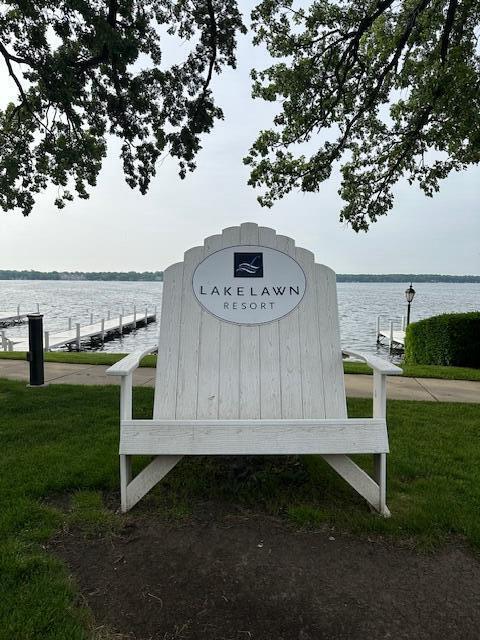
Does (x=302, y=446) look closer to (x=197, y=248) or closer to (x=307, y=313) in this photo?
(x=307, y=313)

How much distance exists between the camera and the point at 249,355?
2.53 m

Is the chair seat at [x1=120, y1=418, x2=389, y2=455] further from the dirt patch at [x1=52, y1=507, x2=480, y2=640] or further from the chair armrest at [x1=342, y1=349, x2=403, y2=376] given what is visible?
the dirt patch at [x1=52, y1=507, x2=480, y2=640]

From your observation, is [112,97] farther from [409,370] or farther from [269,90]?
[409,370]

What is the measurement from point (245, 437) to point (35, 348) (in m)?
3.81

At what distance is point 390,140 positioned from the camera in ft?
23.2

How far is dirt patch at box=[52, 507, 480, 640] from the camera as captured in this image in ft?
4.60

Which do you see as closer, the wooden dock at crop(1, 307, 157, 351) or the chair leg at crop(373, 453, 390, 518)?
the chair leg at crop(373, 453, 390, 518)

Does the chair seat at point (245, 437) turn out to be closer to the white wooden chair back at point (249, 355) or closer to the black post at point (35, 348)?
the white wooden chair back at point (249, 355)

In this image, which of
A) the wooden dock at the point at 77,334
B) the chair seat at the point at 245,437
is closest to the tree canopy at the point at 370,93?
the chair seat at the point at 245,437

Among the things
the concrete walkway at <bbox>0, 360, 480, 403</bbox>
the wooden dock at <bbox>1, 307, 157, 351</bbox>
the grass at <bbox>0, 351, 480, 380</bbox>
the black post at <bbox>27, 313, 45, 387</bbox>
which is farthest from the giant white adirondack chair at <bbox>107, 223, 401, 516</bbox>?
the wooden dock at <bbox>1, 307, 157, 351</bbox>

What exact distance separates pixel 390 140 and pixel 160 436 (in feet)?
22.6

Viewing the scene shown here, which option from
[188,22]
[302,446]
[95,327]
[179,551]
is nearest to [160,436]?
[179,551]

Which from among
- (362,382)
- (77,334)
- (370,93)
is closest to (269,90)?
(370,93)

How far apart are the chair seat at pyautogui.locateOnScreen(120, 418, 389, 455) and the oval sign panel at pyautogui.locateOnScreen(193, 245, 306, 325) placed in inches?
29.4
